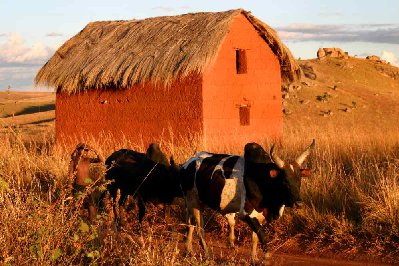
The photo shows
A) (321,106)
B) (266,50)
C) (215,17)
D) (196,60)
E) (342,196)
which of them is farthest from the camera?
(321,106)

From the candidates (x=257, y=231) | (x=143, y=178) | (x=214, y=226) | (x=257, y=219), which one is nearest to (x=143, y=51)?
(x=214, y=226)

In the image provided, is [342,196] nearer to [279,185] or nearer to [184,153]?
[279,185]

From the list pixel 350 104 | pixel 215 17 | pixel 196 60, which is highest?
pixel 215 17

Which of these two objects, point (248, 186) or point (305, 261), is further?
point (305, 261)

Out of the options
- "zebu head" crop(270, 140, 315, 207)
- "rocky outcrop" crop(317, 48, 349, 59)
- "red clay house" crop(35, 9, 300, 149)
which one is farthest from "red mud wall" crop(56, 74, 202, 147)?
"rocky outcrop" crop(317, 48, 349, 59)

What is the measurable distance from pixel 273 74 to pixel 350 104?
19.3 meters

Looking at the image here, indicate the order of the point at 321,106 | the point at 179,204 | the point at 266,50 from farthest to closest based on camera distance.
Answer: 1. the point at 321,106
2. the point at 266,50
3. the point at 179,204

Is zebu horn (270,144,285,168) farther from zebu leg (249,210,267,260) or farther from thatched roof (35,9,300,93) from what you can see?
thatched roof (35,9,300,93)

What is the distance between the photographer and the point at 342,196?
337 inches

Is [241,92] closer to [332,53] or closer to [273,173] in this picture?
[273,173]

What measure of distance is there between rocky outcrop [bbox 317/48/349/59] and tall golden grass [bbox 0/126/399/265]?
4197 centimetres

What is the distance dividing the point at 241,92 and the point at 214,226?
907 cm

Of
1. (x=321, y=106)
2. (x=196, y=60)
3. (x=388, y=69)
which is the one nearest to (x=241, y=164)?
(x=196, y=60)

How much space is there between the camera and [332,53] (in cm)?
5269
